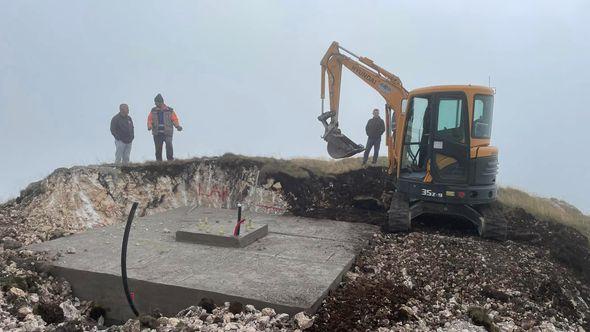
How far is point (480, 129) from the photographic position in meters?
7.86

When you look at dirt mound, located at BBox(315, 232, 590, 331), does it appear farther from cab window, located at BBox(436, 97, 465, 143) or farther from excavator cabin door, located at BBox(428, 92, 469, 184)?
cab window, located at BBox(436, 97, 465, 143)

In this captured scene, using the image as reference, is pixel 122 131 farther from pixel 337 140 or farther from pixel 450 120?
pixel 450 120

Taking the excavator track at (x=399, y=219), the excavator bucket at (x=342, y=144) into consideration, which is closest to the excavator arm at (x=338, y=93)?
the excavator bucket at (x=342, y=144)

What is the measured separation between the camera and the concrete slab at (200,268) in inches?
197

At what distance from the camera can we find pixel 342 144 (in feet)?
35.3

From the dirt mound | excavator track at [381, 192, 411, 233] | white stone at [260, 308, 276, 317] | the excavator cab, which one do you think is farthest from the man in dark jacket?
white stone at [260, 308, 276, 317]

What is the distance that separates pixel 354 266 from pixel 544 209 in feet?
19.5

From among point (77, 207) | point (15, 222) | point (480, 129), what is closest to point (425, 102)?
point (480, 129)

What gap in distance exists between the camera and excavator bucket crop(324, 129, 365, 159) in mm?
10750

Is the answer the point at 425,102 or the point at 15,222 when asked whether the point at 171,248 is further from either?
the point at 425,102

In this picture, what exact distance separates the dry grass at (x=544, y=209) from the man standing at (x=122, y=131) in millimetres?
8911

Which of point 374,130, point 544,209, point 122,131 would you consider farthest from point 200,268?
point 374,130

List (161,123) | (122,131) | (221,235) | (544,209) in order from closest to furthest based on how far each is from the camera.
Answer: (221,235) → (544,209) → (122,131) → (161,123)

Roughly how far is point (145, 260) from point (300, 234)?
276 centimetres
